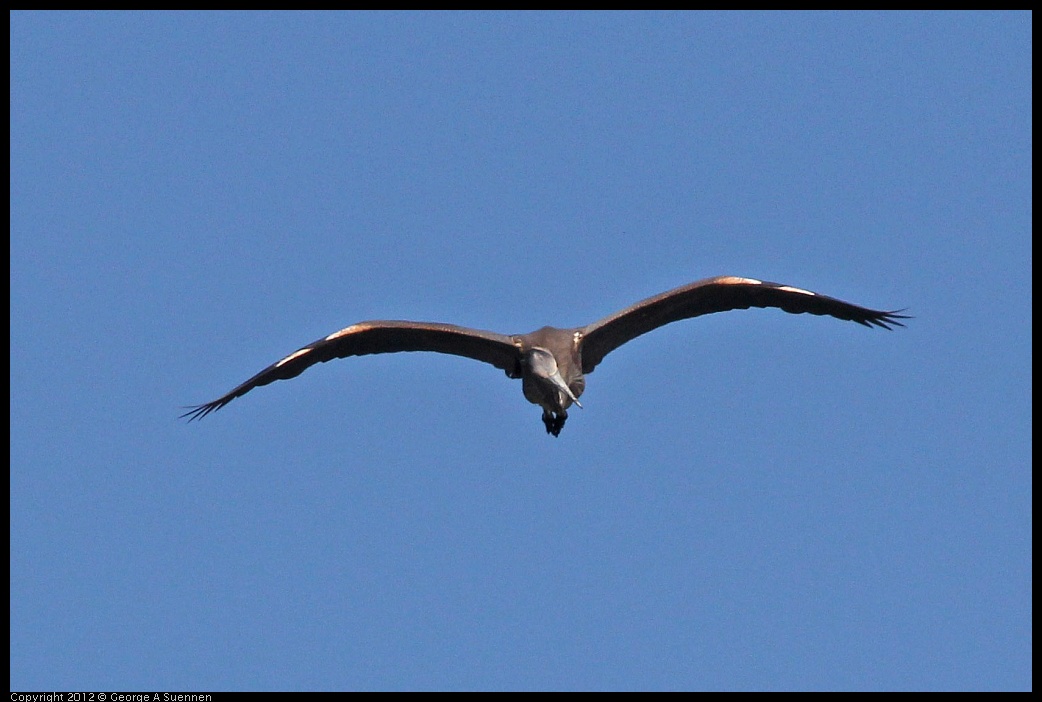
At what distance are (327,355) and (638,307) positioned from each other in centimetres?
416

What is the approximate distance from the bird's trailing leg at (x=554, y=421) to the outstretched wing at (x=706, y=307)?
0.95 metres

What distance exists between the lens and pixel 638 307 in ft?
80.0

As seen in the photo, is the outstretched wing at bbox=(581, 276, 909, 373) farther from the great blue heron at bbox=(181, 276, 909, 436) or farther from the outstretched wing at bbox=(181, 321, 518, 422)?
the outstretched wing at bbox=(181, 321, 518, 422)

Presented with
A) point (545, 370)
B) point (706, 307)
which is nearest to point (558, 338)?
point (545, 370)

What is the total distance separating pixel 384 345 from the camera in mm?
24938

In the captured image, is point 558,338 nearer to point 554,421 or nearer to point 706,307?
point 554,421

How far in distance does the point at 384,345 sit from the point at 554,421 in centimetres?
252

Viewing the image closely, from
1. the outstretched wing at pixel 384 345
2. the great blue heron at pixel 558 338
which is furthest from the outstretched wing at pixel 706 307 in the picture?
the outstretched wing at pixel 384 345

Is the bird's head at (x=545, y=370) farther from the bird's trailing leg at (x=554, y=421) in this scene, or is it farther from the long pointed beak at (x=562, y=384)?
the bird's trailing leg at (x=554, y=421)

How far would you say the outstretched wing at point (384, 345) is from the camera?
24469 millimetres

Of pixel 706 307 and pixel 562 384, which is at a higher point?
pixel 706 307

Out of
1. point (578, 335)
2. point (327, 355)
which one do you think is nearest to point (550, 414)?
point (578, 335)

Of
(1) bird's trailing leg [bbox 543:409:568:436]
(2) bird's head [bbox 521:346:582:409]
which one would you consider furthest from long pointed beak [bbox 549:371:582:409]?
(1) bird's trailing leg [bbox 543:409:568:436]
